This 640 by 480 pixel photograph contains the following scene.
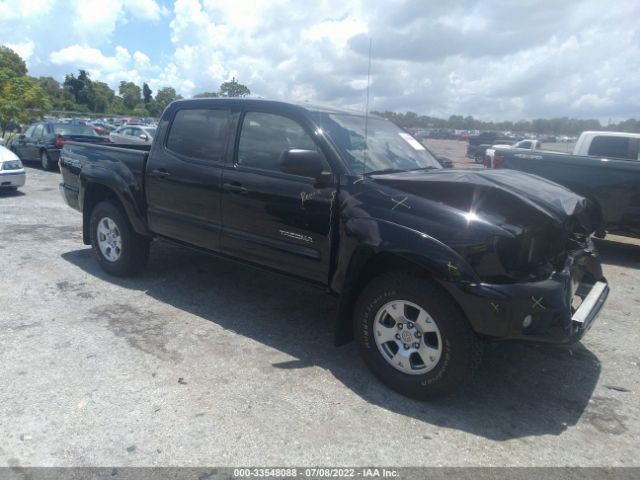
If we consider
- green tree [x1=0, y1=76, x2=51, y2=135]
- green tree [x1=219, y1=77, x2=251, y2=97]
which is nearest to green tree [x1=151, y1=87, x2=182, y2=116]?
green tree [x1=0, y1=76, x2=51, y2=135]

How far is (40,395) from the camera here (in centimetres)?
314

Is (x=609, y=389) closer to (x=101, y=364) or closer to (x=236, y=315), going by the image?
(x=236, y=315)

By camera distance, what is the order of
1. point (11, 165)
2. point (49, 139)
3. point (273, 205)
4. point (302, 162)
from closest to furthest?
point (302, 162) < point (273, 205) < point (11, 165) < point (49, 139)

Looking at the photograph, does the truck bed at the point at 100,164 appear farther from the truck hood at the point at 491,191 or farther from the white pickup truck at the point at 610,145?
the white pickup truck at the point at 610,145

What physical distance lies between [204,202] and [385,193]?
1.82 m

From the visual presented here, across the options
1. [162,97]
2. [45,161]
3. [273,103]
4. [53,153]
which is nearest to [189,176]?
[273,103]

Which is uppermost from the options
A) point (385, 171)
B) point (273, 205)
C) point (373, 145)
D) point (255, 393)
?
point (373, 145)

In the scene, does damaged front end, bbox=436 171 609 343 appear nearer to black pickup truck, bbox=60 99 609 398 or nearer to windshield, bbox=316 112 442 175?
black pickup truck, bbox=60 99 609 398

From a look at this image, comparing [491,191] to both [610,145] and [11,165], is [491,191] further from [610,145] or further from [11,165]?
[11,165]

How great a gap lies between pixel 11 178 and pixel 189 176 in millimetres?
8188

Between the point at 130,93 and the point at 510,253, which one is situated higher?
the point at 130,93

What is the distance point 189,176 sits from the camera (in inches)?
178

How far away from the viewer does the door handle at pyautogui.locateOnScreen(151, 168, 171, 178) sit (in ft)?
15.5

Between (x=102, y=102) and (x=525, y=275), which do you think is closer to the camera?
(x=525, y=275)
